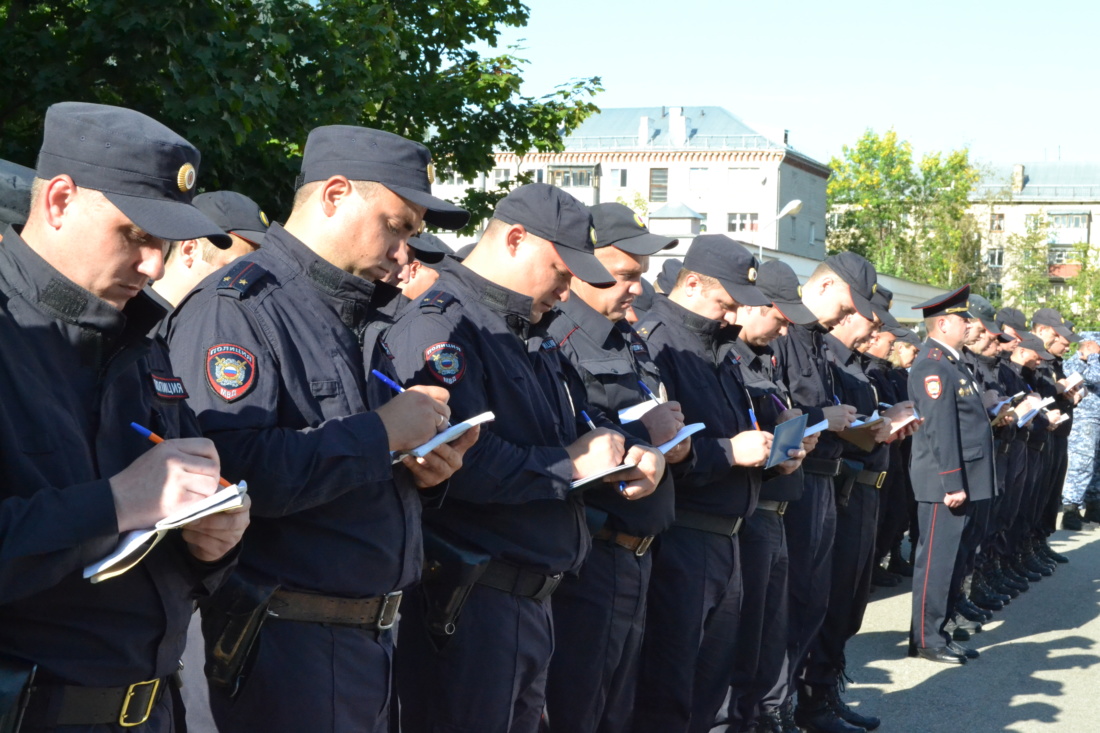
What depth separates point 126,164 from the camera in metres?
2.47

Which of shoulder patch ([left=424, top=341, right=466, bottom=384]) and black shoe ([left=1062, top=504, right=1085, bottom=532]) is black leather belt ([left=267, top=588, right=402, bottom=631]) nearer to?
shoulder patch ([left=424, top=341, right=466, bottom=384])

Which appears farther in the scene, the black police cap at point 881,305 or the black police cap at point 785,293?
the black police cap at point 881,305

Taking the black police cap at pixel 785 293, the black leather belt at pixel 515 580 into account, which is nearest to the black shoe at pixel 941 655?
the black police cap at pixel 785 293

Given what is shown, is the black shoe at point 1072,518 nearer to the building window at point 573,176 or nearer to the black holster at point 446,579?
the black holster at point 446,579

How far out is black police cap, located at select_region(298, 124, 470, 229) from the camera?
10.8 feet

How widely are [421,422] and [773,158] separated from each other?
238 feet

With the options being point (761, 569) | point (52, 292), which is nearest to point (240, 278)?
point (52, 292)

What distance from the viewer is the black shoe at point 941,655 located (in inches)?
326

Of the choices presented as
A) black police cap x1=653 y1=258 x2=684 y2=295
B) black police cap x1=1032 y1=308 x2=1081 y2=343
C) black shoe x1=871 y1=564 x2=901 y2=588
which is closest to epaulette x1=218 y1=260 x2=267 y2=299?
black police cap x1=653 y1=258 x2=684 y2=295

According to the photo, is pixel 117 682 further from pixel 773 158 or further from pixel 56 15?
pixel 773 158

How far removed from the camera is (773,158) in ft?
240

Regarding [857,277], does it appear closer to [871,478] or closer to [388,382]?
[871,478]

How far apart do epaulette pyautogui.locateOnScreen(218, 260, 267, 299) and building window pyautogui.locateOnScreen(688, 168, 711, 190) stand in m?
73.2

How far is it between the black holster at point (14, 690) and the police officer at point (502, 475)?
4.88 ft
